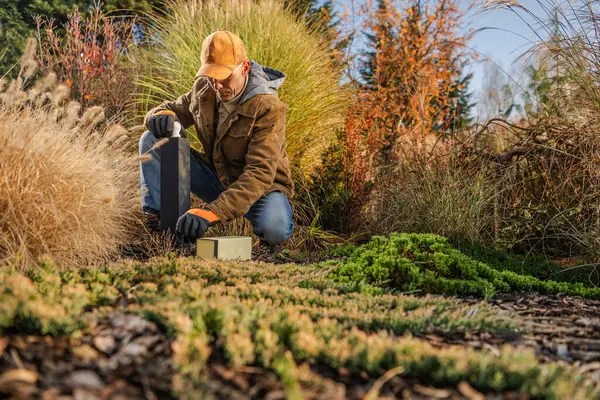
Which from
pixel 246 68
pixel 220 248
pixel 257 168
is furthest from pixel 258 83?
pixel 220 248

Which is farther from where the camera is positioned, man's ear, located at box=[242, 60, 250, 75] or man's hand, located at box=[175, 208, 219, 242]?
man's ear, located at box=[242, 60, 250, 75]

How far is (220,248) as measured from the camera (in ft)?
10.00

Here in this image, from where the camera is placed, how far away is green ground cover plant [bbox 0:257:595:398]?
45.3 inches

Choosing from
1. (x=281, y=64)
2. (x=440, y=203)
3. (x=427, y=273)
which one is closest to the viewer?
(x=427, y=273)

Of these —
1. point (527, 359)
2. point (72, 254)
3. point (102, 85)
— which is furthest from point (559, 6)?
point (102, 85)

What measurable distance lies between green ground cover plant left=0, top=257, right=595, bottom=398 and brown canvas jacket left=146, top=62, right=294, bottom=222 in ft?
3.78

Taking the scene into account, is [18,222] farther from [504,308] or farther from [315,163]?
[315,163]

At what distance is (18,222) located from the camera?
258 cm

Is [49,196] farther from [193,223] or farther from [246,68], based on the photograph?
[246,68]

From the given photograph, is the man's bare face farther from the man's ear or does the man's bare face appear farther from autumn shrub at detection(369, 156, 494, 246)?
autumn shrub at detection(369, 156, 494, 246)

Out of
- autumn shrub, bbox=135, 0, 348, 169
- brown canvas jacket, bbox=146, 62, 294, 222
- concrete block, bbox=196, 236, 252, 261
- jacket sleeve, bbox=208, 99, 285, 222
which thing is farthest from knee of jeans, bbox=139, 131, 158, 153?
concrete block, bbox=196, 236, 252, 261

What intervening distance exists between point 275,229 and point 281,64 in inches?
79.9

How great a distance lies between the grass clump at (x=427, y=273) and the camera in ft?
8.70

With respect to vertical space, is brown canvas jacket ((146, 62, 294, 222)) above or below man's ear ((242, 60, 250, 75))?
Result: below
